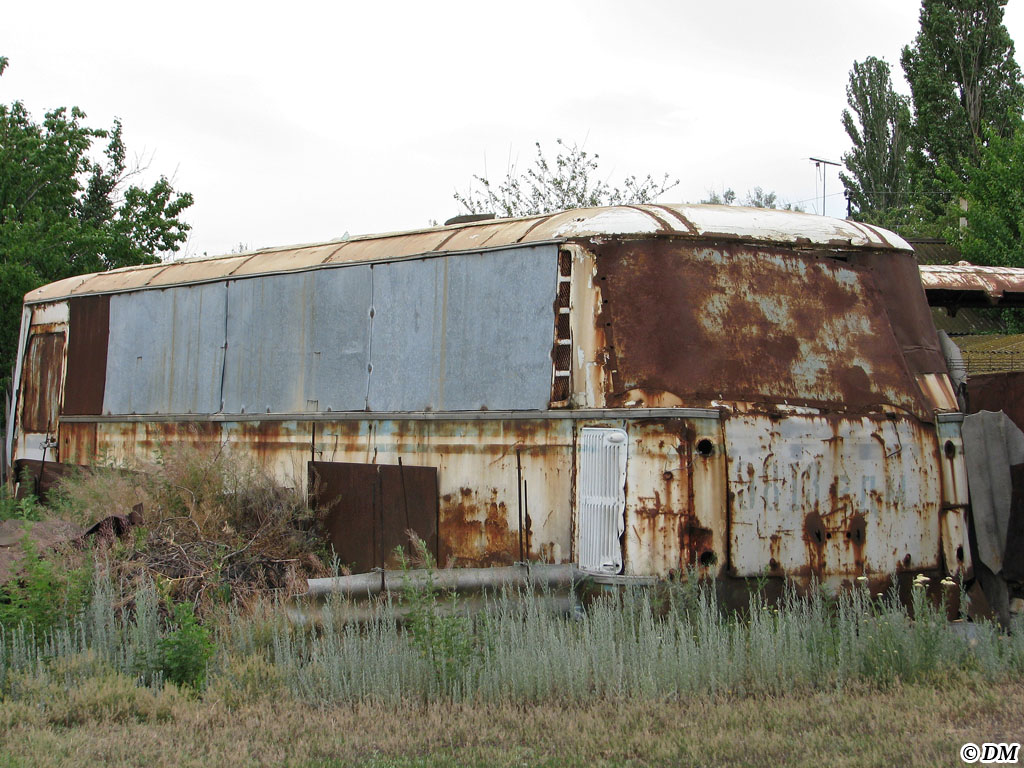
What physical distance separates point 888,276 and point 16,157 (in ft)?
46.6

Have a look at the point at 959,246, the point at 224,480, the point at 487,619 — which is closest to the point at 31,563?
the point at 224,480

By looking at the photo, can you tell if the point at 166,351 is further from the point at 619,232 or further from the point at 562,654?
the point at 562,654

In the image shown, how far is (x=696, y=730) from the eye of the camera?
461cm

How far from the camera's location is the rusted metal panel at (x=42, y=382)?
11289 millimetres

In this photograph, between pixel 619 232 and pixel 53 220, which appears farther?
pixel 53 220

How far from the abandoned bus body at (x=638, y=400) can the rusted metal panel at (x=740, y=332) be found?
14 millimetres

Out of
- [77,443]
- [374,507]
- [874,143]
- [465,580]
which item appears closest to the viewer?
[465,580]

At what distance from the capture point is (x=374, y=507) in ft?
25.3

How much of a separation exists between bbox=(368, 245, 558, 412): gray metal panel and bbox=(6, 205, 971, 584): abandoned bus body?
0.05 ft

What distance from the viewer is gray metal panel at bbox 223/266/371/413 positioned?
811 cm

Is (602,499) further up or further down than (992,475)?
further down

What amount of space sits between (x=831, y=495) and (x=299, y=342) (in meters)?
4.29

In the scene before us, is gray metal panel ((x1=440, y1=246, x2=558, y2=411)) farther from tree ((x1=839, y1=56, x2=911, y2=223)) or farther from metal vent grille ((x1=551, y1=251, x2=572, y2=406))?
tree ((x1=839, y1=56, x2=911, y2=223))

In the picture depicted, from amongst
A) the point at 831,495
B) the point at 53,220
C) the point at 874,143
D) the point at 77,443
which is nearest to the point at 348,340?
the point at 831,495
